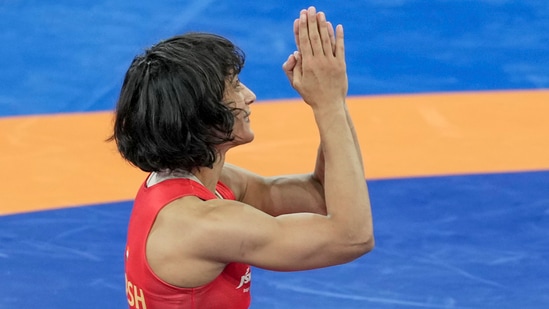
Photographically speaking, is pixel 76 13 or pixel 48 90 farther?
pixel 76 13

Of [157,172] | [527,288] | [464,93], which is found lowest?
[527,288]

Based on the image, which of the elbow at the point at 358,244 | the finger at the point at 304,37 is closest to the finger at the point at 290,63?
the finger at the point at 304,37

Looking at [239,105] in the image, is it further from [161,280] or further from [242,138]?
[161,280]

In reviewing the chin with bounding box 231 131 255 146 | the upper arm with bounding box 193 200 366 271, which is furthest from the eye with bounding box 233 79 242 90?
the upper arm with bounding box 193 200 366 271

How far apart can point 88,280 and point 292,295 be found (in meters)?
1.03

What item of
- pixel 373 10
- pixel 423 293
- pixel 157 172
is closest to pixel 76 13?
pixel 373 10

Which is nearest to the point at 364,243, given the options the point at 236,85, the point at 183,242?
the point at 183,242

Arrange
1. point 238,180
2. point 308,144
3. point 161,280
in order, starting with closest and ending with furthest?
point 161,280, point 238,180, point 308,144

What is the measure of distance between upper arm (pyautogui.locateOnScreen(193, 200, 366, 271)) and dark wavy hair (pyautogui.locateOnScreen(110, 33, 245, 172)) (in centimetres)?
24

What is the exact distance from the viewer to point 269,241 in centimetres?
284

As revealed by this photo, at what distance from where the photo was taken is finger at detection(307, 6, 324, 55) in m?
2.80

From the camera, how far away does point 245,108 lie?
305 centimetres

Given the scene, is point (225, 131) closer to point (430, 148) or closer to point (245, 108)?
point (245, 108)

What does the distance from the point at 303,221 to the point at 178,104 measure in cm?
47
